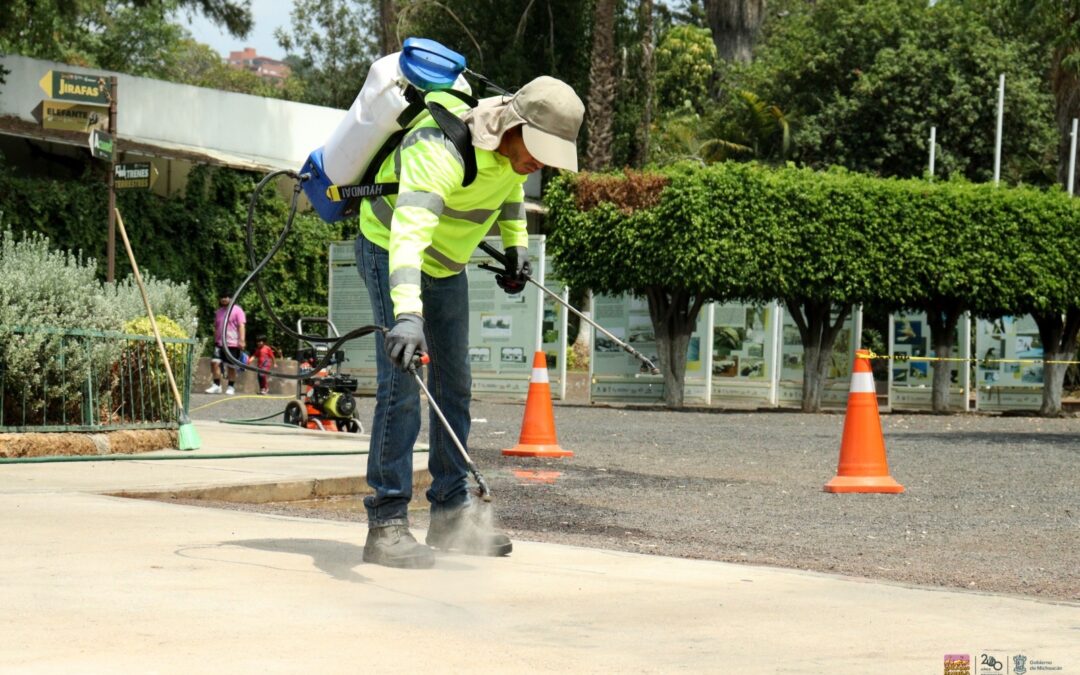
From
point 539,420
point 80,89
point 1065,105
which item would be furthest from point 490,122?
point 1065,105

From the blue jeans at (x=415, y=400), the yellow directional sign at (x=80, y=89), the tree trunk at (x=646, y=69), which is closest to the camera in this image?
the blue jeans at (x=415, y=400)

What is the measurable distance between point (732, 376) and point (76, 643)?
24.0 m

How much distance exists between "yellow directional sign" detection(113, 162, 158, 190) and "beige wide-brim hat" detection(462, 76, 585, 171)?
355 inches

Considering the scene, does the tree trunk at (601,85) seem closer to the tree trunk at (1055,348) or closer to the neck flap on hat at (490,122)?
the tree trunk at (1055,348)

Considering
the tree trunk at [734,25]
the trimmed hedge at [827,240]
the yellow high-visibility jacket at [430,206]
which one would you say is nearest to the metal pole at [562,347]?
the trimmed hedge at [827,240]

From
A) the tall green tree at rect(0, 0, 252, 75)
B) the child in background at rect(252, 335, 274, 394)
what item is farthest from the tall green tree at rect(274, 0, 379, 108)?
the child in background at rect(252, 335, 274, 394)

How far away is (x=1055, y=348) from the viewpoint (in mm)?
26781

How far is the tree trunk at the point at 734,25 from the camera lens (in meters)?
48.3

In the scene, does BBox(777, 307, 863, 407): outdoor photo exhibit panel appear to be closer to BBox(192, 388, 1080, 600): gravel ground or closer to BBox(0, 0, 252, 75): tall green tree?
BBox(192, 388, 1080, 600): gravel ground

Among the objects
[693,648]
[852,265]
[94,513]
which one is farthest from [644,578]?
[852,265]

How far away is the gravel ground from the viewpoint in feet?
22.9

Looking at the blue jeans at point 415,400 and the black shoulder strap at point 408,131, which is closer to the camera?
the black shoulder strap at point 408,131

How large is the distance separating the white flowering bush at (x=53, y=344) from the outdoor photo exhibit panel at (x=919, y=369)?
19.3 metres

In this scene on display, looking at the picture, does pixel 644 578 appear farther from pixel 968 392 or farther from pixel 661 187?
pixel 968 392
